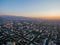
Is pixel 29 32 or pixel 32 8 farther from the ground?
pixel 32 8

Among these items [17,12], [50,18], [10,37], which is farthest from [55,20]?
[10,37]

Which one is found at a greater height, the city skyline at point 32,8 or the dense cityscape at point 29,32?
the city skyline at point 32,8

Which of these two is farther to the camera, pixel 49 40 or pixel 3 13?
pixel 3 13

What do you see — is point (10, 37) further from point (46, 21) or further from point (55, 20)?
point (55, 20)
